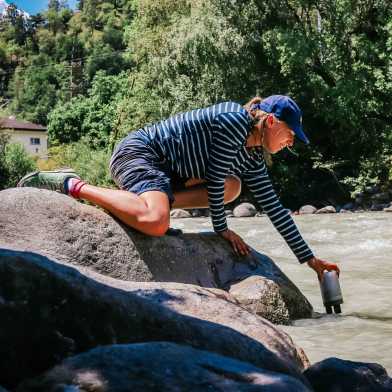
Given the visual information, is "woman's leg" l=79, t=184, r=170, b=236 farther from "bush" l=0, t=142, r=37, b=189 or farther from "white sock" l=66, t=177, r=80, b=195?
"bush" l=0, t=142, r=37, b=189

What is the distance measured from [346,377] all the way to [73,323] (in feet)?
3.46

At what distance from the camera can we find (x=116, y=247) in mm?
4586

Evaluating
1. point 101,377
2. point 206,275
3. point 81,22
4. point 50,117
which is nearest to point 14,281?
point 101,377

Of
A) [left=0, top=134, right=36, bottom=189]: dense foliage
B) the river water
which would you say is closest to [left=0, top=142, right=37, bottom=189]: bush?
[left=0, top=134, right=36, bottom=189]: dense foliage

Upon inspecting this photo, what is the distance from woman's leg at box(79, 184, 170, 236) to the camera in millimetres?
4578

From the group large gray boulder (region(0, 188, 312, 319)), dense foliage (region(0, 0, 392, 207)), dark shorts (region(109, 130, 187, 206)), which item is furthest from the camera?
dense foliage (region(0, 0, 392, 207))

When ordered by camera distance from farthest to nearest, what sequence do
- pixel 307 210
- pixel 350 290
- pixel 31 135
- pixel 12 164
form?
pixel 31 135, pixel 12 164, pixel 307 210, pixel 350 290

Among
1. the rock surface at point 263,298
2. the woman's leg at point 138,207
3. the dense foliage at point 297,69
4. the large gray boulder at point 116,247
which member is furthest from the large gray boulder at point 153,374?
the dense foliage at point 297,69

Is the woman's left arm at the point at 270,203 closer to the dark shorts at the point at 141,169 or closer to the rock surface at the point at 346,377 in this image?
the dark shorts at the point at 141,169

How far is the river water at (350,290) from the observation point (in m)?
4.28

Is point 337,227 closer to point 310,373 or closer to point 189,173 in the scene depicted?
point 189,173

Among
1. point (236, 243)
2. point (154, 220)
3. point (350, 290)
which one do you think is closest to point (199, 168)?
point (154, 220)

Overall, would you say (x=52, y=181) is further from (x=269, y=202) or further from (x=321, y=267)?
(x=321, y=267)

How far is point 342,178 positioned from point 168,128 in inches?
820
